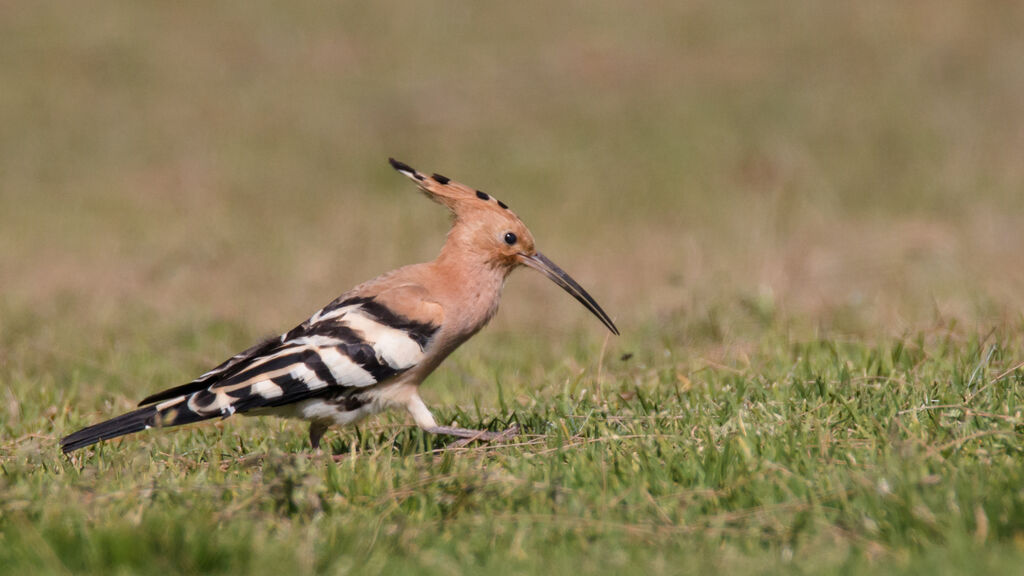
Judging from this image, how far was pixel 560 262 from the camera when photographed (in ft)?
31.7

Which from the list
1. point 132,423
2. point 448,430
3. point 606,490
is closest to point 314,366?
point 448,430

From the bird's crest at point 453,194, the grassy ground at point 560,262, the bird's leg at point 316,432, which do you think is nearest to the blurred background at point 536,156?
the grassy ground at point 560,262

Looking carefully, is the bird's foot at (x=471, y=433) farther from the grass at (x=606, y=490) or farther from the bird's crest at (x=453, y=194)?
the bird's crest at (x=453, y=194)

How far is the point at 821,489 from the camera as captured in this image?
3.34 m

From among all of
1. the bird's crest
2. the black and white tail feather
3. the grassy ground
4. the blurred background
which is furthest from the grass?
the blurred background

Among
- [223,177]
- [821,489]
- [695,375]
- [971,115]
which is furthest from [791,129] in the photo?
[821,489]

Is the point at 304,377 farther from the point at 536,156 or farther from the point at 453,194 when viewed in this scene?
the point at 536,156

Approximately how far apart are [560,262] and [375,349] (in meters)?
5.39

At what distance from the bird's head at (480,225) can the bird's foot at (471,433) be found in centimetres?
73

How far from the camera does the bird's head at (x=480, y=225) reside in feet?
15.7

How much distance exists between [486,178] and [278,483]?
28.9ft

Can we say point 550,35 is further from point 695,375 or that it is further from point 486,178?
point 695,375

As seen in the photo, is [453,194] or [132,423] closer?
[132,423]

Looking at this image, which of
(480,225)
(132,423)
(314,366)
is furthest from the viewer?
(480,225)
